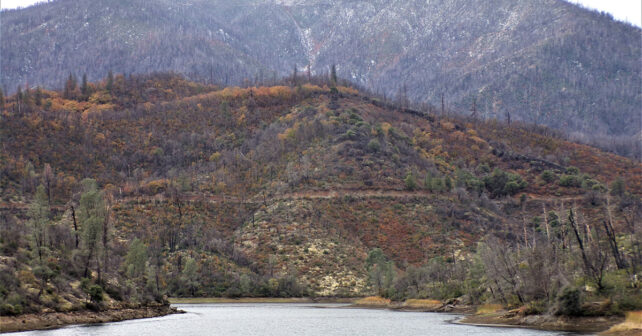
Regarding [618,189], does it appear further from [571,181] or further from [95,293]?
[95,293]

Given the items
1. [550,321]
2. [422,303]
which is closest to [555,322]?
[550,321]

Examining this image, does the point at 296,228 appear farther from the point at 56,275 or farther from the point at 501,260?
the point at 56,275

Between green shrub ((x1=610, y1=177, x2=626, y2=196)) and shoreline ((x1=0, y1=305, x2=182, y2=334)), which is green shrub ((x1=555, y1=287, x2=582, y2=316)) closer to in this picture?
shoreline ((x1=0, y1=305, x2=182, y2=334))

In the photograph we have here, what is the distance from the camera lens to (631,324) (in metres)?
58.2

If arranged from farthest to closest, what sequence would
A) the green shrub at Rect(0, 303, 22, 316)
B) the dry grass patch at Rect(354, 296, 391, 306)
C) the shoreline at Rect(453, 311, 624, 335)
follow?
the dry grass patch at Rect(354, 296, 391, 306)
the shoreline at Rect(453, 311, 624, 335)
the green shrub at Rect(0, 303, 22, 316)

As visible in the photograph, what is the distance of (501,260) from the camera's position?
82.8 meters

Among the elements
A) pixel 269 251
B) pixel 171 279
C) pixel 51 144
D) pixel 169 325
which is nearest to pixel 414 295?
pixel 269 251

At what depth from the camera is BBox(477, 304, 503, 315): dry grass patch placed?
88050mm

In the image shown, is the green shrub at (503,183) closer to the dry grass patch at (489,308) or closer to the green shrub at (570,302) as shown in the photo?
the dry grass patch at (489,308)

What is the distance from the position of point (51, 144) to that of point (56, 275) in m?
124

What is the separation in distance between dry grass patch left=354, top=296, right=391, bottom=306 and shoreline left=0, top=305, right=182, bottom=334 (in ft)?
173

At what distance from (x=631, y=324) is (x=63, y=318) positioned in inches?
2032

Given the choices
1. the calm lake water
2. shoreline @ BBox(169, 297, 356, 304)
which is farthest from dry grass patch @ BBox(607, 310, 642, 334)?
shoreline @ BBox(169, 297, 356, 304)

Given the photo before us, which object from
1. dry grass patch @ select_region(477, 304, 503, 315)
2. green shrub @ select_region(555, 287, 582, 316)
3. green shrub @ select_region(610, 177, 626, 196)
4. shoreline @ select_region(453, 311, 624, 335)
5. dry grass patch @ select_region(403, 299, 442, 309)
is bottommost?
dry grass patch @ select_region(403, 299, 442, 309)
